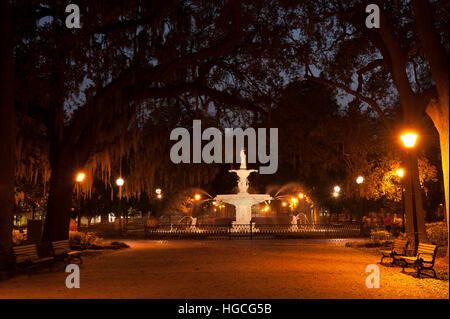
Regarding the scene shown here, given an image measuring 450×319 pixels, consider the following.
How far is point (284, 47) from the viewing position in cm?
1961

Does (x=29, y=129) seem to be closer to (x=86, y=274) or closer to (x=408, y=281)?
(x=86, y=274)

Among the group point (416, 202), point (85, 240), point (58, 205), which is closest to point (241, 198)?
A: point (85, 240)

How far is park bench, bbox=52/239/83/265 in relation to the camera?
1379cm

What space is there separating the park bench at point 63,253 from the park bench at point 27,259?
78 cm

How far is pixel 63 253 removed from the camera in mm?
13953

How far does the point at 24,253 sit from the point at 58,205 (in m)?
4.72

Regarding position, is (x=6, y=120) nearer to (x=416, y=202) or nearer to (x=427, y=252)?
(x=427, y=252)

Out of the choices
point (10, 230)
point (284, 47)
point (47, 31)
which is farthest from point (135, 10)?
point (10, 230)

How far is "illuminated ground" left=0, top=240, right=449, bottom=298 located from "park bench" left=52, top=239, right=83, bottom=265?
0.52m

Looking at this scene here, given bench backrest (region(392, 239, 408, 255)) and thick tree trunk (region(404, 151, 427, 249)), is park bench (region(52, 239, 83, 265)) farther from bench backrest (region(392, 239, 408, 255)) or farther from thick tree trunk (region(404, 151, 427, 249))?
thick tree trunk (region(404, 151, 427, 249))

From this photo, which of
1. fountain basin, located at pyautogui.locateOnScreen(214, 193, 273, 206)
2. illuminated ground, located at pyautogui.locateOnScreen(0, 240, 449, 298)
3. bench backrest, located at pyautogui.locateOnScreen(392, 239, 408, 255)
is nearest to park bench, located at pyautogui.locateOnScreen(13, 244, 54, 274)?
illuminated ground, located at pyautogui.locateOnScreen(0, 240, 449, 298)

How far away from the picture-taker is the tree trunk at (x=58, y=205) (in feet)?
55.7

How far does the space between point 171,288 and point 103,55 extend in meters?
9.06

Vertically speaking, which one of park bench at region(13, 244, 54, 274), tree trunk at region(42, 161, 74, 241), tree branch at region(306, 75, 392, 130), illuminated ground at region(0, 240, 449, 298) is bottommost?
illuminated ground at region(0, 240, 449, 298)
